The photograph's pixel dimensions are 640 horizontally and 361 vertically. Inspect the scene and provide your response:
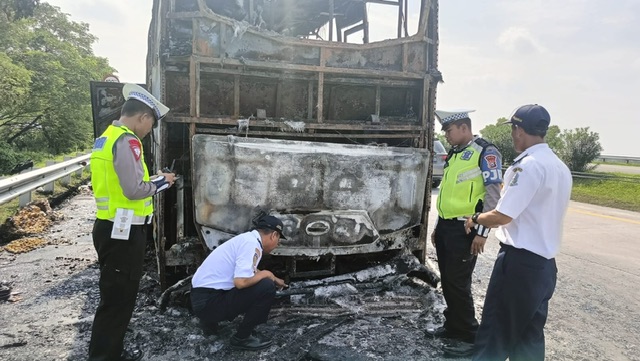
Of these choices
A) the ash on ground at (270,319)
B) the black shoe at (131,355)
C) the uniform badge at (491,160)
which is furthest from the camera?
the uniform badge at (491,160)

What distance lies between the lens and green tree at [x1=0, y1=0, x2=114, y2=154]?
Result: 1791 cm

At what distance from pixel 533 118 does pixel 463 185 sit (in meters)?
0.77

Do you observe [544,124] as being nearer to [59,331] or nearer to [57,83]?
[59,331]

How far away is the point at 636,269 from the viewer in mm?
5176

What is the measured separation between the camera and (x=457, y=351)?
9.53ft

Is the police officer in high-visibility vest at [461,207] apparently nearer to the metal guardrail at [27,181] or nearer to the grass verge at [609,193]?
the metal guardrail at [27,181]

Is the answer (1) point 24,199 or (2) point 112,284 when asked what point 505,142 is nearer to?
(1) point 24,199

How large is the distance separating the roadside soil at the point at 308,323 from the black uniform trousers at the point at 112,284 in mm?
223

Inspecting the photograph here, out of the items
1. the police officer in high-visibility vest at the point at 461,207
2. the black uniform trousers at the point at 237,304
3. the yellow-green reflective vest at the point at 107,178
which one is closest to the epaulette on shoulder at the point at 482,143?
the police officer in high-visibility vest at the point at 461,207

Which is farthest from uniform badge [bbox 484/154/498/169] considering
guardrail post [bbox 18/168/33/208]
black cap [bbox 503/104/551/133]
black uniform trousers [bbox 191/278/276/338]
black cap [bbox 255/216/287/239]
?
guardrail post [bbox 18/168/33/208]

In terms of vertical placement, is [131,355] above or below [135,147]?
below

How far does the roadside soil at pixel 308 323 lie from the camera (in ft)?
9.44

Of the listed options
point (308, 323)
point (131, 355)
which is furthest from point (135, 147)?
point (308, 323)

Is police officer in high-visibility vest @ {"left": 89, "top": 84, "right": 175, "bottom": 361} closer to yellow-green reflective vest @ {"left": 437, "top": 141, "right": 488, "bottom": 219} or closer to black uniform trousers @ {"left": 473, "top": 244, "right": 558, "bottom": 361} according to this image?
yellow-green reflective vest @ {"left": 437, "top": 141, "right": 488, "bottom": 219}
